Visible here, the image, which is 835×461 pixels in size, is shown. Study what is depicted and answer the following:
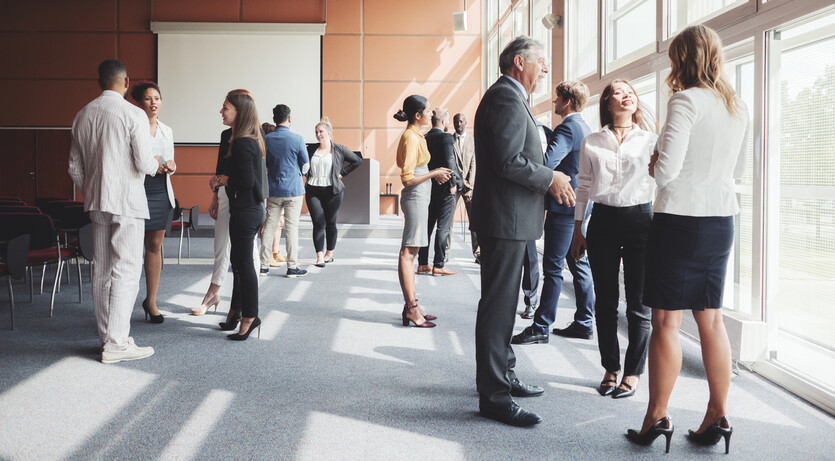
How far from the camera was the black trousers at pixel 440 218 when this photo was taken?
5867 millimetres

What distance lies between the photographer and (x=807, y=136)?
9.84 feet

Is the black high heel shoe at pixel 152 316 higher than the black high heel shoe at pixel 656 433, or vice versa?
the black high heel shoe at pixel 152 316

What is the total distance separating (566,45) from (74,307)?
5.32 m

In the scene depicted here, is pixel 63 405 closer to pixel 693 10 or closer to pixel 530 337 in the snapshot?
pixel 530 337

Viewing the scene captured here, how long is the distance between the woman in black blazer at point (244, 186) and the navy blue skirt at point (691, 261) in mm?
2350

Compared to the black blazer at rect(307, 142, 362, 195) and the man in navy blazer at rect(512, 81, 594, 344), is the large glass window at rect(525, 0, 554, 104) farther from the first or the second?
the man in navy blazer at rect(512, 81, 594, 344)

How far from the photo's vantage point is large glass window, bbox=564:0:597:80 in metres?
6.20

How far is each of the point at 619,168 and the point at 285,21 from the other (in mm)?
10999

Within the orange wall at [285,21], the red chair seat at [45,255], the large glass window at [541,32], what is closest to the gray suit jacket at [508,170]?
the red chair seat at [45,255]

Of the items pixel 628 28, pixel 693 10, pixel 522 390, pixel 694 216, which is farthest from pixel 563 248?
pixel 628 28

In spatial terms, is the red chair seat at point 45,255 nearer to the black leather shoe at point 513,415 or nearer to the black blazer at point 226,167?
the black blazer at point 226,167

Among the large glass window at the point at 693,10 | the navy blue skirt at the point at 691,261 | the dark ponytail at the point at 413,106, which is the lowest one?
the navy blue skirt at the point at 691,261

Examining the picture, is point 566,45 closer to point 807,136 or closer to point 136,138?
point 807,136

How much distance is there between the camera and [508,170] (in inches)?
95.7
